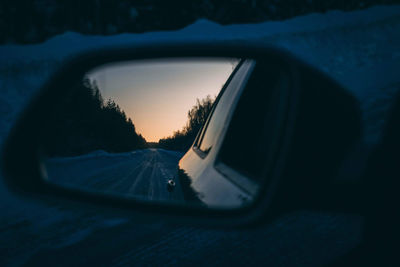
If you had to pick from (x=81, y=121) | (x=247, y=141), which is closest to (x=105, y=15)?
(x=81, y=121)

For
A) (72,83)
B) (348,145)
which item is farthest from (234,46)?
(72,83)

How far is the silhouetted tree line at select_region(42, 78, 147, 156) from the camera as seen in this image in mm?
1568

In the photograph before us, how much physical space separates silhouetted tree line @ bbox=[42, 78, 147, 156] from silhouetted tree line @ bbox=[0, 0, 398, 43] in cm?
2280

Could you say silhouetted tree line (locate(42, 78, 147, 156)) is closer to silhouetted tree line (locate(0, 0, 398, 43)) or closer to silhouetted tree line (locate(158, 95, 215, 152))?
silhouetted tree line (locate(158, 95, 215, 152))

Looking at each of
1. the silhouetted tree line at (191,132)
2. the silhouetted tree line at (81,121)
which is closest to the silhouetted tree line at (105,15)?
the silhouetted tree line at (81,121)

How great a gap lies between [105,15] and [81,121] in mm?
25839

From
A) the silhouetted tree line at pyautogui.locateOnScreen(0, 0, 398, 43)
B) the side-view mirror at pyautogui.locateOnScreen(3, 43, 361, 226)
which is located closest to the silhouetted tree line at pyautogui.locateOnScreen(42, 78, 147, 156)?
the side-view mirror at pyautogui.locateOnScreen(3, 43, 361, 226)

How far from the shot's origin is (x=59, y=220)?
4223 millimetres

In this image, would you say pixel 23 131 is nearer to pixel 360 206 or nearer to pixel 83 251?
pixel 360 206

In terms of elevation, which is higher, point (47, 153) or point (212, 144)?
point (47, 153)

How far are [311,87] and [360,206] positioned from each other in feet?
1.62

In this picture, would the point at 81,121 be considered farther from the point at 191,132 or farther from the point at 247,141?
the point at 247,141

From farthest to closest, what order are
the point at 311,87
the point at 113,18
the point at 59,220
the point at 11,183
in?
the point at 113,18 < the point at 59,220 < the point at 11,183 < the point at 311,87

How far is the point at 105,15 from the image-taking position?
25359 millimetres
